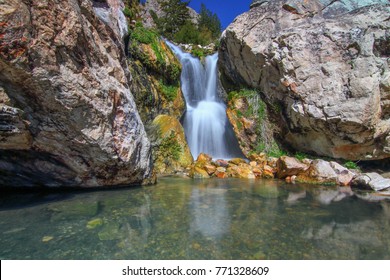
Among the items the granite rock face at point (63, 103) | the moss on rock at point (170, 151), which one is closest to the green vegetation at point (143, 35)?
the moss on rock at point (170, 151)

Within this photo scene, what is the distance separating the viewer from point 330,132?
9.43 m

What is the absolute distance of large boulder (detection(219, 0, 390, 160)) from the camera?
28.9ft

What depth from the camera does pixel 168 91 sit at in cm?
1323

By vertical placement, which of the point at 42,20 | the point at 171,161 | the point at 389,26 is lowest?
the point at 171,161

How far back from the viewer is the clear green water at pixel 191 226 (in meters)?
3.01

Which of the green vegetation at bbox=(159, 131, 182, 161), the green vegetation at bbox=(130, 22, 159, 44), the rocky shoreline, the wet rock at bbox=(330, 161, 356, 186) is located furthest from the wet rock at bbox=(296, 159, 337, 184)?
the green vegetation at bbox=(130, 22, 159, 44)

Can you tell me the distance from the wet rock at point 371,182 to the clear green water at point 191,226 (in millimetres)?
1518

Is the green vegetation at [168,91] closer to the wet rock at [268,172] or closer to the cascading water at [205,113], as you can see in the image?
the cascading water at [205,113]

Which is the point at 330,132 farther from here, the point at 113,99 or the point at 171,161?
the point at 113,99

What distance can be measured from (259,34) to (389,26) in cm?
493

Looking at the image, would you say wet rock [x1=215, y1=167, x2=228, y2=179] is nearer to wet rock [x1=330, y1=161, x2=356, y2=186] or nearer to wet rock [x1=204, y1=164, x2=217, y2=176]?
wet rock [x1=204, y1=164, x2=217, y2=176]

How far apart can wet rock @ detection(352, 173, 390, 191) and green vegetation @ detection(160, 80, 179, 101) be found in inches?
358

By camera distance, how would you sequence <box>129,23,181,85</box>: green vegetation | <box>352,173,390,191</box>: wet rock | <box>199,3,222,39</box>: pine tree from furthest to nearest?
<box>199,3,222,39</box>: pine tree, <box>129,23,181,85</box>: green vegetation, <box>352,173,390,191</box>: wet rock

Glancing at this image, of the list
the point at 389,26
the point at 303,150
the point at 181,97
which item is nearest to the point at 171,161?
the point at 181,97
